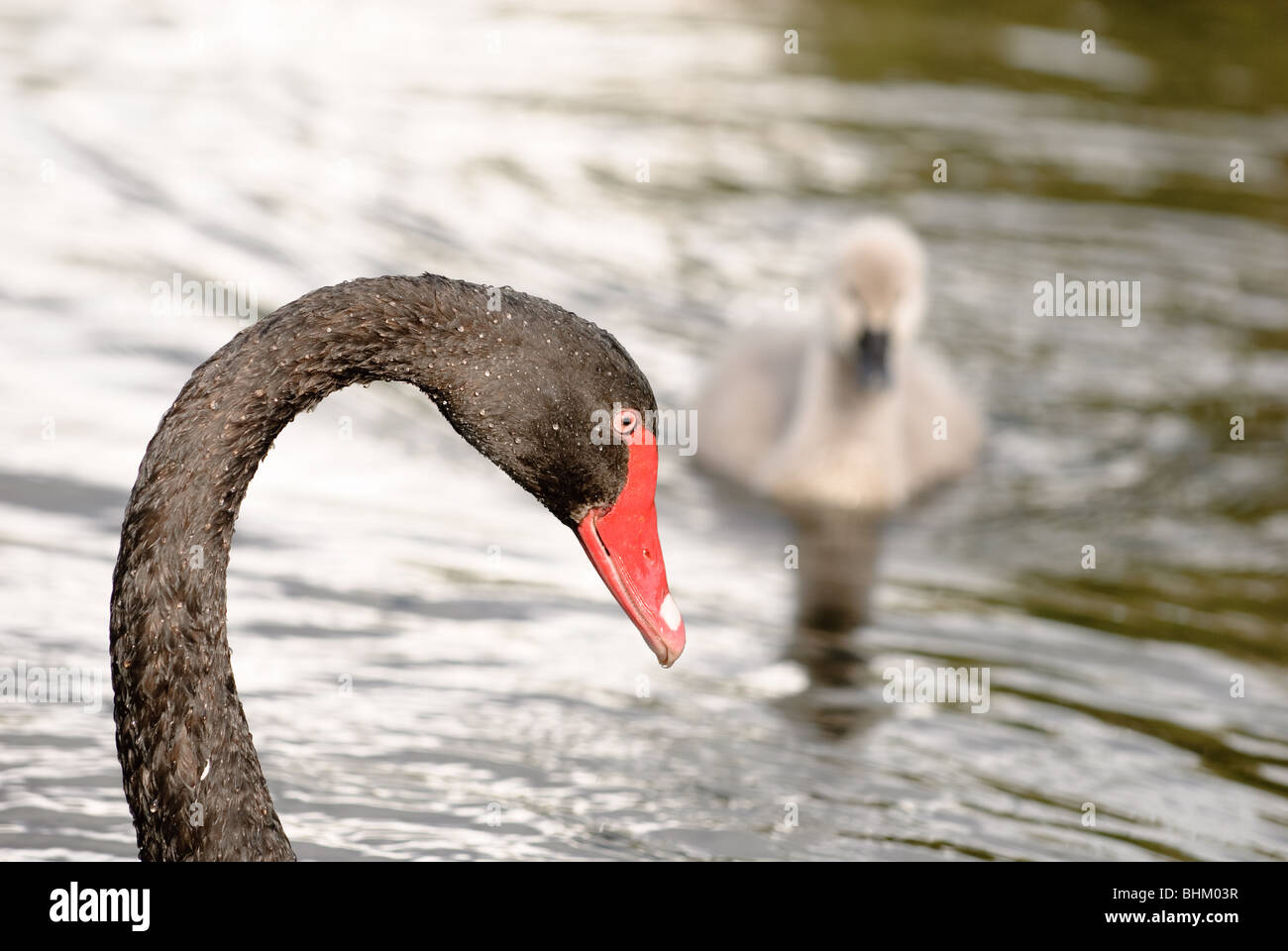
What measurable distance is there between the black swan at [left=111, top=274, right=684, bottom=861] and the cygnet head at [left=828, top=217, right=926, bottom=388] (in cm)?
415

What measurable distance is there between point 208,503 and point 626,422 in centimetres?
71

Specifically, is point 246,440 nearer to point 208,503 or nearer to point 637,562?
point 208,503

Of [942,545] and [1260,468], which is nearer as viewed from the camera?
[942,545]

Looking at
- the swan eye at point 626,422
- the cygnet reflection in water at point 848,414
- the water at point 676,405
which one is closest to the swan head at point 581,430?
the swan eye at point 626,422

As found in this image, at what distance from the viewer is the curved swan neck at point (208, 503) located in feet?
10.9

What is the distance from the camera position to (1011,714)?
18.0 ft

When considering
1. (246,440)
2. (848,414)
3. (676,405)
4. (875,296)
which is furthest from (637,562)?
(676,405)

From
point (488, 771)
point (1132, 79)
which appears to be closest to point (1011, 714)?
point (488, 771)

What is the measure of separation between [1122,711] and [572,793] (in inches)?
68.7

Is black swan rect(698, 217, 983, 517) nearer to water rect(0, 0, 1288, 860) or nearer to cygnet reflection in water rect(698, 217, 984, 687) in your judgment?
cygnet reflection in water rect(698, 217, 984, 687)

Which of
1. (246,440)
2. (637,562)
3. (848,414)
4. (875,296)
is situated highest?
(875,296)

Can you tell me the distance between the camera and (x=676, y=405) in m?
8.32
